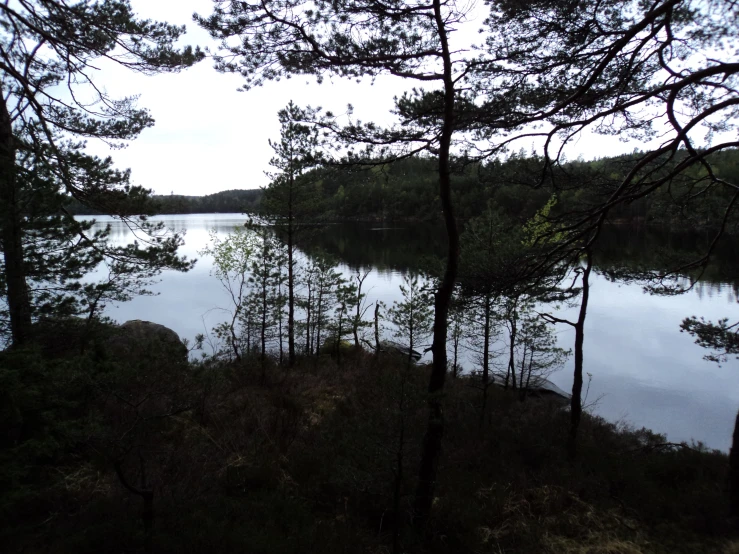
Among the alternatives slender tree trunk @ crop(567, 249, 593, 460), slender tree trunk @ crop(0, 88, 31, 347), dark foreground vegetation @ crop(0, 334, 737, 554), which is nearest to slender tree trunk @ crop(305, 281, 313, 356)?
dark foreground vegetation @ crop(0, 334, 737, 554)

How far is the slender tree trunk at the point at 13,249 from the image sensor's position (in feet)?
16.1

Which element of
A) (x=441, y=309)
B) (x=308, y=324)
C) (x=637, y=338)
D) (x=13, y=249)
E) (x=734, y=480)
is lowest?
(x=637, y=338)

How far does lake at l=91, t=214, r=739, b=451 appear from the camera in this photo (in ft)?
41.9

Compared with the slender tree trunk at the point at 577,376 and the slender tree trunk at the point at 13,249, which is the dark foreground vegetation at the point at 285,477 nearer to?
the slender tree trunk at the point at 577,376

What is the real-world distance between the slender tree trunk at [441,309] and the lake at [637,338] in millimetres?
4121

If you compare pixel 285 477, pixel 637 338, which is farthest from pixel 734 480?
pixel 637 338

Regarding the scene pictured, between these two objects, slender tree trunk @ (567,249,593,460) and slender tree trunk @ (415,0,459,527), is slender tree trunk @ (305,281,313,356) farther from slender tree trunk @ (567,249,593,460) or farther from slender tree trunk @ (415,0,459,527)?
slender tree trunk @ (415,0,459,527)

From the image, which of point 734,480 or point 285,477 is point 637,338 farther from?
point 285,477

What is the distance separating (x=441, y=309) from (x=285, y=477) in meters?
3.85

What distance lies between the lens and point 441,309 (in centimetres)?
523

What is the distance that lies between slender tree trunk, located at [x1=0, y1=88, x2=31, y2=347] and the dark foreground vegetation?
0.71 metres

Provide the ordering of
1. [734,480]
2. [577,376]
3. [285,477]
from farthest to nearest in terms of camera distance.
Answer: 1. [577,376]
2. [285,477]
3. [734,480]

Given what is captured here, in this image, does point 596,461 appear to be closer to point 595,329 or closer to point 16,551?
point 16,551

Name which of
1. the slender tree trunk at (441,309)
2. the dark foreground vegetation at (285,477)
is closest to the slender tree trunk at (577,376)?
the dark foreground vegetation at (285,477)
